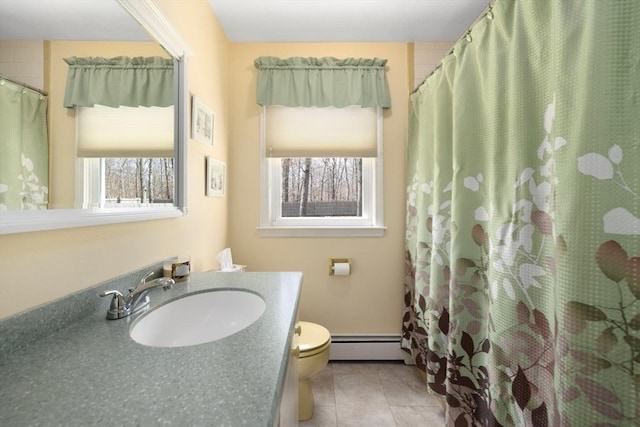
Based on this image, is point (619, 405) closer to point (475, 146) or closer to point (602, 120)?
point (602, 120)

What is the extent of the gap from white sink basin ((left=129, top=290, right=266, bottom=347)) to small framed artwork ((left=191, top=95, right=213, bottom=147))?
33.9 inches

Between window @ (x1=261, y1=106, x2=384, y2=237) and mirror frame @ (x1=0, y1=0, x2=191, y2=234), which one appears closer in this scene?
mirror frame @ (x1=0, y1=0, x2=191, y2=234)

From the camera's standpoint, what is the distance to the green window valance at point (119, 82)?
2.62 feet

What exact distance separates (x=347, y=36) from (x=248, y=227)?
5.17 feet

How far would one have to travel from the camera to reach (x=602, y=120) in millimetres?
675

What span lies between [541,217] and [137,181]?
140 centimetres

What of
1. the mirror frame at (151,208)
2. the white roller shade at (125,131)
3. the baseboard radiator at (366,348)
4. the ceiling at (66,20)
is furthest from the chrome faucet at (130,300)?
the baseboard radiator at (366,348)

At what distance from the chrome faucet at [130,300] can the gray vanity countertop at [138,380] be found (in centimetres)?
5

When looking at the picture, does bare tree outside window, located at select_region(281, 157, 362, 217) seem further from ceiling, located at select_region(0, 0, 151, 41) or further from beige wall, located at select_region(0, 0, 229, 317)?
ceiling, located at select_region(0, 0, 151, 41)

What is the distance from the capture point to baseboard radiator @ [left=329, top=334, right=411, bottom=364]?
6.98 ft

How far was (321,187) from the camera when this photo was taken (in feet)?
7.28

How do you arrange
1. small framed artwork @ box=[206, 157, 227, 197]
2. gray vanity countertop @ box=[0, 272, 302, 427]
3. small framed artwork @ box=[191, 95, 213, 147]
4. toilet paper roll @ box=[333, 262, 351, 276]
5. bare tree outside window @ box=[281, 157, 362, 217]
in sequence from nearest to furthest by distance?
gray vanity countertop @ box=[0, 272, 302, 427]
small framed artwork @ box=[191, 95, 213, 147]
small framed artwork @ box=[206, 157, 227, 197]
toilet paper roll @ box=[333, 262, 351, 276]
bare tree outside window @ box=[281, 157, 362, 217]

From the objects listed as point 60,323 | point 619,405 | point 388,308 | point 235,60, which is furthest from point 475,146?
point 235,60

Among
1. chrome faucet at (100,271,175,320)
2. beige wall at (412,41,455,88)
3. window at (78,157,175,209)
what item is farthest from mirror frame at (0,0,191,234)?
beige wall at (412,41,455,88)
